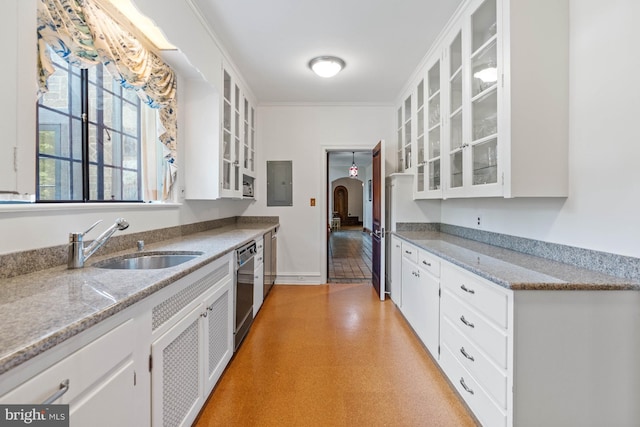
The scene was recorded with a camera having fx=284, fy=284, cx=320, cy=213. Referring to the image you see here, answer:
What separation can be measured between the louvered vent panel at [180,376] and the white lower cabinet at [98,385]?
0.62ft

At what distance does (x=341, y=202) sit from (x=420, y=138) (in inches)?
468

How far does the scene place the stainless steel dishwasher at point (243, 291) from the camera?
7.44ft

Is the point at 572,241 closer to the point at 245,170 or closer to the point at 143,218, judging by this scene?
the point at 143,218

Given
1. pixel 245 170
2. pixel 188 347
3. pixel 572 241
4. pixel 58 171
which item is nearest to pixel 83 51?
pixel 58 171

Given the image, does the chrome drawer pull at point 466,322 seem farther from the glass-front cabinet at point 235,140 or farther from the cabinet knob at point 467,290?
the glass-front cabinet at point 235,140

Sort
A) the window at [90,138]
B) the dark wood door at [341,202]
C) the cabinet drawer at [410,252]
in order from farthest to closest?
the dark wood door at [341,202] → the cabinet drawer at [410,252] → the window at [90,138]

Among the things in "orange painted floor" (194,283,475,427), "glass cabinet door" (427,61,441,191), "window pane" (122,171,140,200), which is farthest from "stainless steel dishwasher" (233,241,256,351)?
"glass cabinet door" (427,61,441,191)

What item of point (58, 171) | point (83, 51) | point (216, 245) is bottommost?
point (216, 245)

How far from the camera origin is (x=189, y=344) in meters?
1.49

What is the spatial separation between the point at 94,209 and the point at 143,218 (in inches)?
18.3

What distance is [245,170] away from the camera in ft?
12.2

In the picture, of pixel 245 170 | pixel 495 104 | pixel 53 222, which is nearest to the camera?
pixel 53 222

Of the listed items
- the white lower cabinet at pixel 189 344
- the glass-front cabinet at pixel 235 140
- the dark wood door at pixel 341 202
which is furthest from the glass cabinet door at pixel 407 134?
the dark wood door at pixel 341 202

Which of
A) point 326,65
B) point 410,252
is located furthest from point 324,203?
point 326,65
